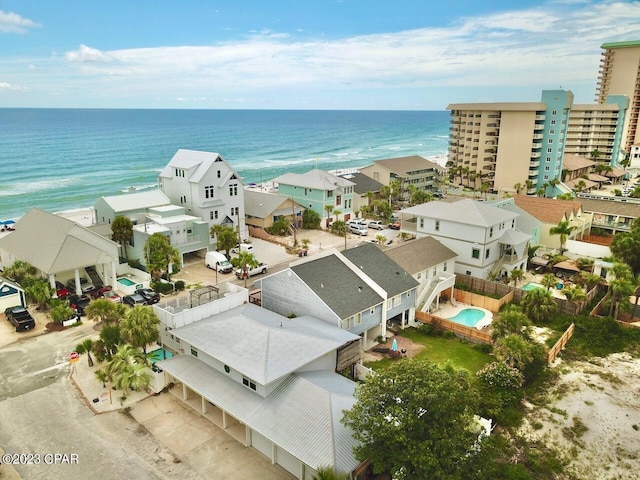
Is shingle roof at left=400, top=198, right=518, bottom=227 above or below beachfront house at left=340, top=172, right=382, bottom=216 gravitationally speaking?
above

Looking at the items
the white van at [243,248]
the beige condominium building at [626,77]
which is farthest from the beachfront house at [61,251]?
the beige condominium building at [626,77]

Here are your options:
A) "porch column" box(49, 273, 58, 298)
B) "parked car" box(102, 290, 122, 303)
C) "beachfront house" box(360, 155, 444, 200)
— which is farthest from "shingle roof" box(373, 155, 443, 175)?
"porch column" box(49, 273, 58, 298)

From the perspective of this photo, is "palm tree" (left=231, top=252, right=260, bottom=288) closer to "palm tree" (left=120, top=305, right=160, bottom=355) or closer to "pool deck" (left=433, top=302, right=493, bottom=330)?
"palm tree" (left=120, top=305, right=160, bottom=355)

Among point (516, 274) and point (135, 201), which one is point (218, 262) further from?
point (516, 274)

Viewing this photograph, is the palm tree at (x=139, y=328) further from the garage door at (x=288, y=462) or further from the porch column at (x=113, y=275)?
the porch column at (x=113, y=275)


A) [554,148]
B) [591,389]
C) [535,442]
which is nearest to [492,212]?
[591,389]

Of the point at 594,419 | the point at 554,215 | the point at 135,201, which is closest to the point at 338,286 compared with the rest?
the point at 594,419
